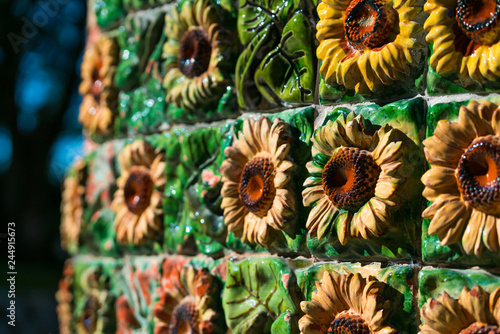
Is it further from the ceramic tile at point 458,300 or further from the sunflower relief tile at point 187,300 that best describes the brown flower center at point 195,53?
the ceramic tile at point 458,300

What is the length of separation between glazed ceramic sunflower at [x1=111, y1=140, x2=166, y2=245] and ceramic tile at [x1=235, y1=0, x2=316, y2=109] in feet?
0.90

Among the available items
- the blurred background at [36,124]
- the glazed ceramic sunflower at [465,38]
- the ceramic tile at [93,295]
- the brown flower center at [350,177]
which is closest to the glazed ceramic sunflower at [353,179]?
the brown flower center at [350,177]

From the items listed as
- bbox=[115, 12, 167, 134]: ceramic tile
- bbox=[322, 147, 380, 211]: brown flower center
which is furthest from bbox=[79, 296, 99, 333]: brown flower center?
bbox=[322, 147, 380, 211]: brown flower center

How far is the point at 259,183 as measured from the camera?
0.91m

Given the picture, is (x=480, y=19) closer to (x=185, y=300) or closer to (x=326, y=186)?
(x=326, y=186)

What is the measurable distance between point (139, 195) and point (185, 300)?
239mm

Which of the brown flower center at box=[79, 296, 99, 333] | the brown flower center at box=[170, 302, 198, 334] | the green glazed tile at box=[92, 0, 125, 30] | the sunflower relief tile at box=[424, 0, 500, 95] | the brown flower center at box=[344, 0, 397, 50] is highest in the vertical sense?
the green glazed tile at box=[92, 0, 125, 30]

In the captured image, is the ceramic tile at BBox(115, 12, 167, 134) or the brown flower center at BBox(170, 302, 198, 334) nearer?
the brown flower center at BBox(170, 302, 198, 334)

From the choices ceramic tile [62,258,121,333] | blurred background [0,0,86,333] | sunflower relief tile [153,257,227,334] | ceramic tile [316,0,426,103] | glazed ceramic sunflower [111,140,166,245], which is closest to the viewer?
ceramic tile [316,0,426,103]

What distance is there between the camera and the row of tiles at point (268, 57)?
70 cm

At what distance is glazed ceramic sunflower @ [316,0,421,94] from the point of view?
2.43 feet

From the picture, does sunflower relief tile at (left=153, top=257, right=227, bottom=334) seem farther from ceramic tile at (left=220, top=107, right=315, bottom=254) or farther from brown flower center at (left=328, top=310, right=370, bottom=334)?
brown flower center at (left=328, top=310, right=370, bottom=334)

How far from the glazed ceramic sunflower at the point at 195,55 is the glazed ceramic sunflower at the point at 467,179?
436 millimetres

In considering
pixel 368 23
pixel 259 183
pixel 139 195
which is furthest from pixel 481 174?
pixel 139 195
